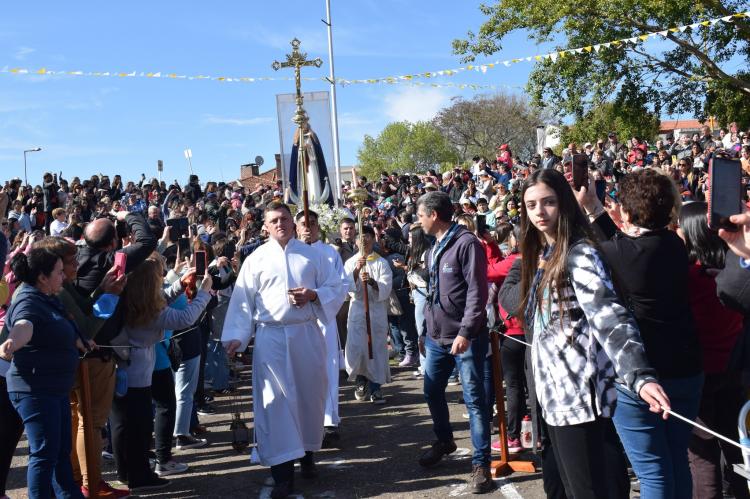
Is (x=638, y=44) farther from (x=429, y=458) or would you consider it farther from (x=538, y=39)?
(x=429, y=458)

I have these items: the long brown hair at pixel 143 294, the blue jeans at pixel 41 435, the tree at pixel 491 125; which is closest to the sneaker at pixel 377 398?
the long brown hair at pixel 143 294

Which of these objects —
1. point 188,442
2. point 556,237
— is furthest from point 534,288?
point 188,442

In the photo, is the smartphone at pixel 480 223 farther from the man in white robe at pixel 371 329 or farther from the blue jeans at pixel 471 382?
the man in white robe at pixel 371 329

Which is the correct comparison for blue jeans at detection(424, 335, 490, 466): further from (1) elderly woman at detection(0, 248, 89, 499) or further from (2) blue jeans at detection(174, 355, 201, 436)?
(1) elderly woman at detection(0, 248, 89, 499)

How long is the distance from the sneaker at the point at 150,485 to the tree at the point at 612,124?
20.1 meters

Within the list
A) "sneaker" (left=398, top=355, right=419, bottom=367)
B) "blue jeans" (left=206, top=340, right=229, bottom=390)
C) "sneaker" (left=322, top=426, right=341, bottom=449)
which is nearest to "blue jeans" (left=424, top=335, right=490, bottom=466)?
"sneaker" (left=322, top=426, right=341, bottom=449)

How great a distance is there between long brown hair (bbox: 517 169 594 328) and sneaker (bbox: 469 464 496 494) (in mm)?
2290

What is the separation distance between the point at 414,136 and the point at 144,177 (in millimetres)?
63649

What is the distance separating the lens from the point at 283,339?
19.0ft

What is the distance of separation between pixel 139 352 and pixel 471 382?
100 inches

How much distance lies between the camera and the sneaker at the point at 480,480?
5469mm

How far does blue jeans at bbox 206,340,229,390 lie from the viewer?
9.31 meters

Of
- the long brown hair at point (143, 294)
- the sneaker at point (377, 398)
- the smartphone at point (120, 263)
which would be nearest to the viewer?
the smartphone at point (120, 263)

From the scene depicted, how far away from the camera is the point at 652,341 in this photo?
11.7 ft
